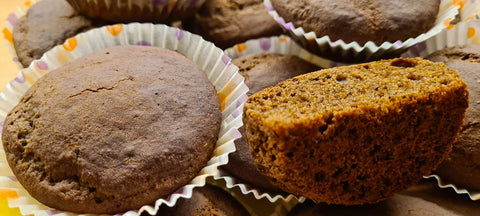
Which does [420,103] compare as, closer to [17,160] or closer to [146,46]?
[146,46]

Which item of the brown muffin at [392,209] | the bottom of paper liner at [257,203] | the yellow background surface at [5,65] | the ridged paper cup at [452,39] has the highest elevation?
the ridged paper cup at [452,39]

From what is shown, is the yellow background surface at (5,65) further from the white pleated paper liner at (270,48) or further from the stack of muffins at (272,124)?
the white pleated paper liner at (270,48)

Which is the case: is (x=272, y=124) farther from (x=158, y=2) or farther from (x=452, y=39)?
(x=452, y=39)

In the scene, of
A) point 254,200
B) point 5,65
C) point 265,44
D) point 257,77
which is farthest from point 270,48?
point 5,65

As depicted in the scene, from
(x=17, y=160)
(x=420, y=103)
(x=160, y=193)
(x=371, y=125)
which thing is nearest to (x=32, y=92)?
(x=17, y=160)

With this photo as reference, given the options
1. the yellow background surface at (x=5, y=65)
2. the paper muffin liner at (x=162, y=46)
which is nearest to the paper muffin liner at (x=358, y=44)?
the paper muffin liner at (x=162, y=46)

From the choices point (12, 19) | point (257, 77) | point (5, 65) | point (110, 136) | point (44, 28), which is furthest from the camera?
point (5, 65)
